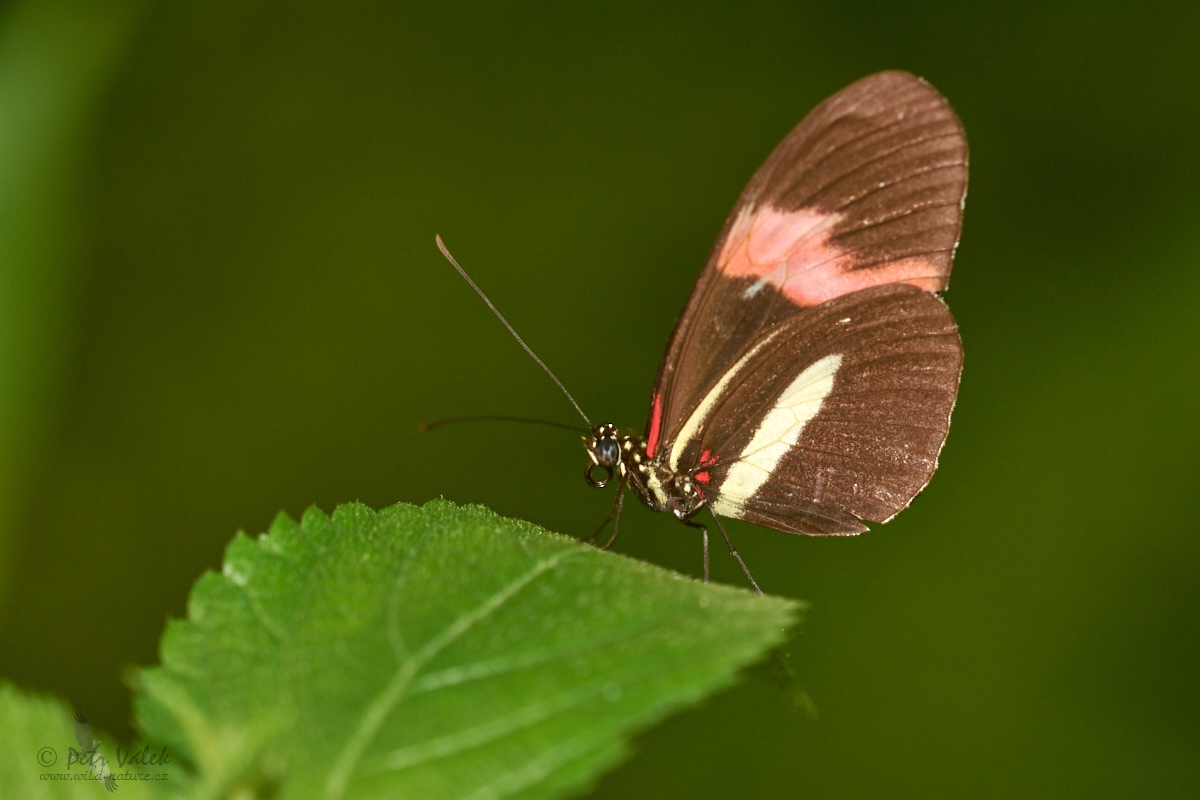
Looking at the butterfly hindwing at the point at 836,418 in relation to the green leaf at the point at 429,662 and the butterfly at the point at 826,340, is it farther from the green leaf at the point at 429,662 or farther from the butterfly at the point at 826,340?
the green leaf at the point at 429,662

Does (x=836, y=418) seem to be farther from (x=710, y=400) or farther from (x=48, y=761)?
(x=48, y=761)

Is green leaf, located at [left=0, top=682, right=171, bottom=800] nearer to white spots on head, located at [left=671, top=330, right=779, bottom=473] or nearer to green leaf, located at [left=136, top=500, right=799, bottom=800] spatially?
green leaf, located at [left=136, top=500, right=799, bottom=800]

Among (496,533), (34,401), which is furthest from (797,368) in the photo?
(34,401)

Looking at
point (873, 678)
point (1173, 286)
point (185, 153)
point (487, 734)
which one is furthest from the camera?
point (185, 153)

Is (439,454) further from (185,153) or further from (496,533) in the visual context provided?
(496,533)

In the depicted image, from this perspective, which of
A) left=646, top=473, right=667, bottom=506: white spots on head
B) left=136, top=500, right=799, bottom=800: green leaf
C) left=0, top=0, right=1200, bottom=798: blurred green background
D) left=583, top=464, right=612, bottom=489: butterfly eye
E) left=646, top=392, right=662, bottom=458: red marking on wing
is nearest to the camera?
left=136, top=500, right=799, bottom=800: green leaf

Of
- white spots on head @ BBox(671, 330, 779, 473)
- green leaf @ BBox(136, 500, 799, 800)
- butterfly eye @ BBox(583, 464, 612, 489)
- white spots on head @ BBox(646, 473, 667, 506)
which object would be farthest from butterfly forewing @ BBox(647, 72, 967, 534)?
green leaf @ BBox(136, 500, 799, 800)

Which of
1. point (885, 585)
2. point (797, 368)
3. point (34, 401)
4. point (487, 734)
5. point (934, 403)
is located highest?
point (34, 401)

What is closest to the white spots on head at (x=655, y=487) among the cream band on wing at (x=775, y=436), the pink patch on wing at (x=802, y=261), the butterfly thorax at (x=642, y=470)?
the butterfly thorax at (x=642, y=470)
